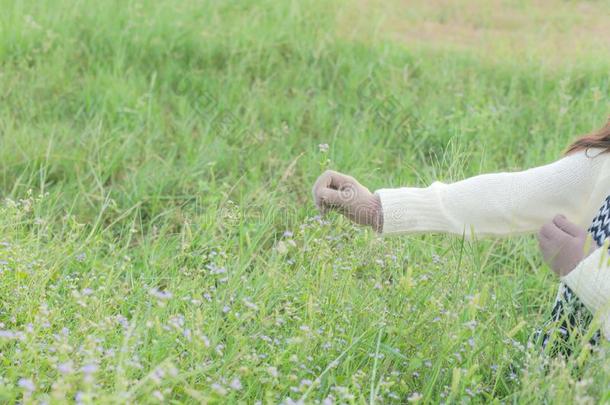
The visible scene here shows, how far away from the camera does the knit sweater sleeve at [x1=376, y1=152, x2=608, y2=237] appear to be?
2.37m

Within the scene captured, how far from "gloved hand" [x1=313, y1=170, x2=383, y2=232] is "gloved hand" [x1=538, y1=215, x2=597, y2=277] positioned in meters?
0.42

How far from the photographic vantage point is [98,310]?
7.77 feet

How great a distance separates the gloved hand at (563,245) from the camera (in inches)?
85.3

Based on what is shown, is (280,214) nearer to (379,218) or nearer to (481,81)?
(379,218)

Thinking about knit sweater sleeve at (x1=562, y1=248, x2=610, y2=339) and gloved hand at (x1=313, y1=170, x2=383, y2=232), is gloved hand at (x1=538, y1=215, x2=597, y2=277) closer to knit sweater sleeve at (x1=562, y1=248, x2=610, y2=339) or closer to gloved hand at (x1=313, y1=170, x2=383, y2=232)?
knit sweater sleeve at (x1=562, y1=248, x2=610, y2=339)

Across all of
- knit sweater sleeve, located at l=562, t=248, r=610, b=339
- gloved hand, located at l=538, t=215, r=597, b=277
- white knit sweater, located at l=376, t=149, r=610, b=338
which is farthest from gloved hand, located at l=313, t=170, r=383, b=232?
knit sweater sleeve, located at l=562, t=248, r=610, b=339

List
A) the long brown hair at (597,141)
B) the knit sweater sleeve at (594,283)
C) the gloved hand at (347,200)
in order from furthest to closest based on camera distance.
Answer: the gloved hand at (347,200)
the long brown hair at (597,141)
the knit sweater sleeve at (594,283)

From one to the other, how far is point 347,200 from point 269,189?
137 cm

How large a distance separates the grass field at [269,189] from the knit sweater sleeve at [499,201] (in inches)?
6.3

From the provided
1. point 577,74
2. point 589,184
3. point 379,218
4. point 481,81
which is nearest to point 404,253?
point 379,218

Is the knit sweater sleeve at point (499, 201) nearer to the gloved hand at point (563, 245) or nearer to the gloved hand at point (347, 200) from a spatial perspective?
the gloved hand at point (347, 200)

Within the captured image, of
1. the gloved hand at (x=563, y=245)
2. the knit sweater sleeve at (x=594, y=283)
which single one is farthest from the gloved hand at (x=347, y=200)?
the knit sweater sleeve at (x=594, y=283)

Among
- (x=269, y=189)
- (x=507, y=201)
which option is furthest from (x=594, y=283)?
(x=269, y=189)

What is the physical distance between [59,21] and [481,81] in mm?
2154
